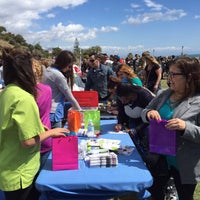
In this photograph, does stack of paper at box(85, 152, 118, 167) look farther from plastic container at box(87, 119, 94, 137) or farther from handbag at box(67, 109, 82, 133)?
handbag at box(67, 109, 82, 133)

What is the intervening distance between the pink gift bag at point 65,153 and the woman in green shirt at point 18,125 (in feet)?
0.56

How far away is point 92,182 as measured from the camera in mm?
1712

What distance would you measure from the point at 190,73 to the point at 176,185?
0.76 m

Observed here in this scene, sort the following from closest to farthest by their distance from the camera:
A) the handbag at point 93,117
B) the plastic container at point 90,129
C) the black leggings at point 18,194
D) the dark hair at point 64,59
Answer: the black leggings at point 18,194, the plastic container at point 90,129, the handbag at point 93,117, the dark hair at point 64,59

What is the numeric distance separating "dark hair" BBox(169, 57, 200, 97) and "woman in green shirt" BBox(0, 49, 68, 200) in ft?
3.03

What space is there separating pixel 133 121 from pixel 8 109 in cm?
160

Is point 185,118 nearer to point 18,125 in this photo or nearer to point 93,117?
point 18,125

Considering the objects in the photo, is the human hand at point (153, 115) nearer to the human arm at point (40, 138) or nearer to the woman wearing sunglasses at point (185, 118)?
the woman wearing sunglasses at point (185, 118)

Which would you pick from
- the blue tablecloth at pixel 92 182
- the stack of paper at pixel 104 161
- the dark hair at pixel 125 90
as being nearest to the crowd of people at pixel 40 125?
the blue tablecloth at pixel 92 182

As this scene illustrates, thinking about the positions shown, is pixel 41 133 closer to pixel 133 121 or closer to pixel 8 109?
pixel 8 109

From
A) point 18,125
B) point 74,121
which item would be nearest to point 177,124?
point 18,125

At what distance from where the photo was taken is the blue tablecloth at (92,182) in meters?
1.70

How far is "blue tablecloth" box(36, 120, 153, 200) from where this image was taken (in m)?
1.70

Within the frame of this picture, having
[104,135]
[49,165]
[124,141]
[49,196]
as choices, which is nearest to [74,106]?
[104,135]
